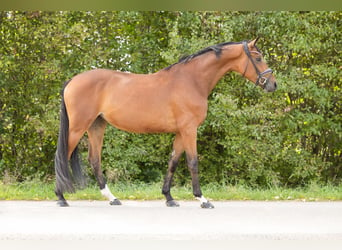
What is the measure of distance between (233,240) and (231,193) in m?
3.33

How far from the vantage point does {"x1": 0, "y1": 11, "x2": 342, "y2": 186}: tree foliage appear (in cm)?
962

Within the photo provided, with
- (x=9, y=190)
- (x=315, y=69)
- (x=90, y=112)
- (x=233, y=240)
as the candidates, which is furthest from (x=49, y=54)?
(x=233, y=240)

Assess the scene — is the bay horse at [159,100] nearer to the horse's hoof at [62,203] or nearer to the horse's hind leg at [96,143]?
the horse's hoof at [62,203]

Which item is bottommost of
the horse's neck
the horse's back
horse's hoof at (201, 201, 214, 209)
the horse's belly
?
horse's hoof at (201, 201, 214, 209)

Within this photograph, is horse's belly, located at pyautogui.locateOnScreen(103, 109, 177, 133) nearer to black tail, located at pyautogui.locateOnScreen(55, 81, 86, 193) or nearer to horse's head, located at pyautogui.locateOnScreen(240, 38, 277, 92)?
black tail, located at pyautogui.locateOnScreen(55, 81, 86, 193)

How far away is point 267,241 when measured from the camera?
13.4 ft

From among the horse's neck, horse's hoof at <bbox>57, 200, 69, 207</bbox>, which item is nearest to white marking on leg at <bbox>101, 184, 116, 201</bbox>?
horse's hoof at <bbox>57, 200, 69, 207</bbox>

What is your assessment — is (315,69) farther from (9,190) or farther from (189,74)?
(9,190)

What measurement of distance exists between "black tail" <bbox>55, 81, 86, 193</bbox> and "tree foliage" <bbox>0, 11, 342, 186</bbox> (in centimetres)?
279

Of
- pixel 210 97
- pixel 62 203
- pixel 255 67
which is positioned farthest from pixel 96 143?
pixel 210 97

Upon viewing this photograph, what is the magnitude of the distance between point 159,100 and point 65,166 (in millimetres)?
1561

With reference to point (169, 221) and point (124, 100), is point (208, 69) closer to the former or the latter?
point (124, 100)

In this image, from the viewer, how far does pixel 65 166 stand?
21.2 feet

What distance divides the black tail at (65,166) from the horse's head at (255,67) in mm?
2602
